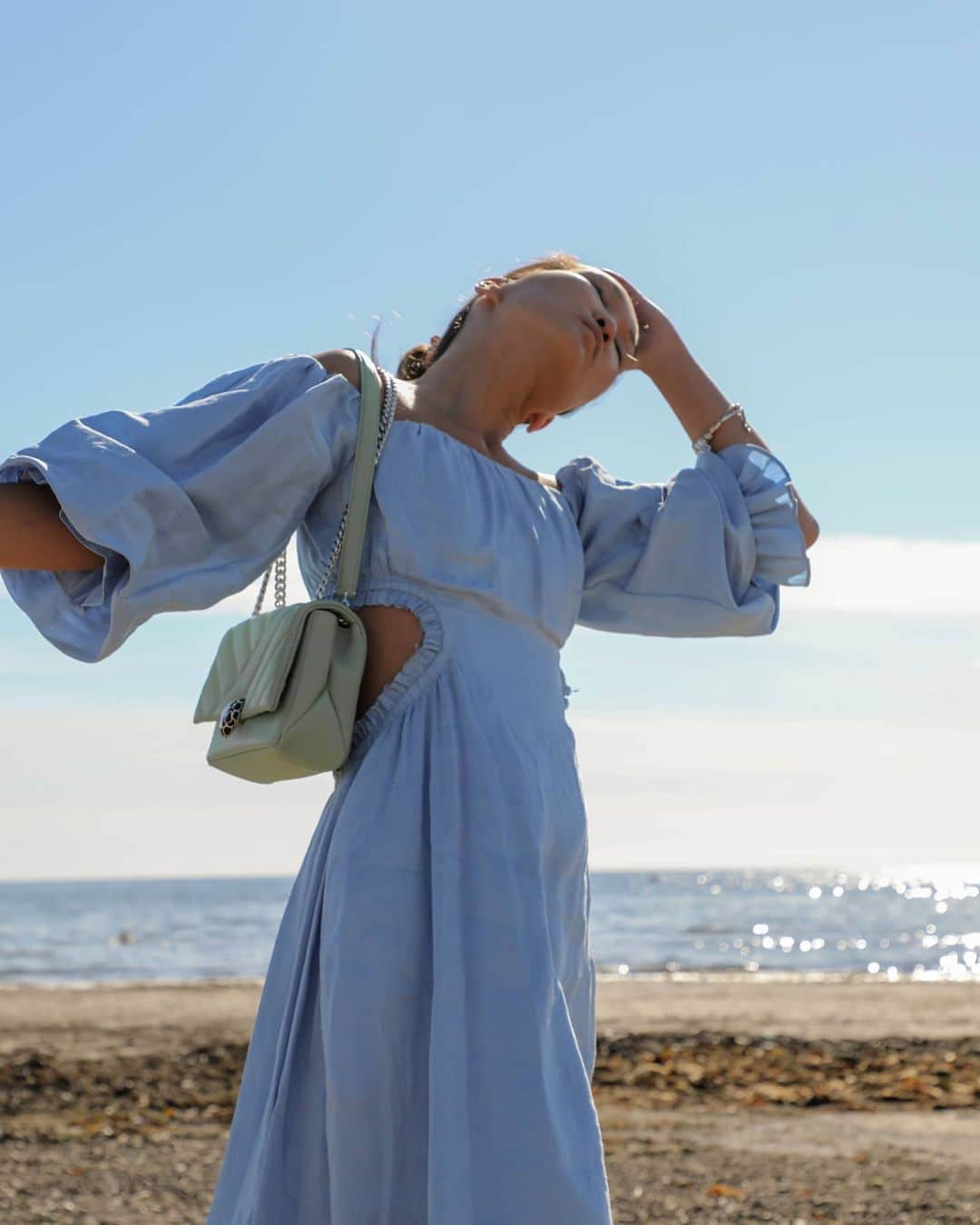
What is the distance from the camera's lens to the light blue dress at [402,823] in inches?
72.5

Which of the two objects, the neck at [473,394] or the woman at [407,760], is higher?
the neck at [473,394]

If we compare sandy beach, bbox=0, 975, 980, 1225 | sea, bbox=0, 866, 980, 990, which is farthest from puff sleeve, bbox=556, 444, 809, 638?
sea, bbox=0, 866, 980, 990

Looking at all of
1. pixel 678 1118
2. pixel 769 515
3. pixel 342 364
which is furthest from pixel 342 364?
pixel 678 1118

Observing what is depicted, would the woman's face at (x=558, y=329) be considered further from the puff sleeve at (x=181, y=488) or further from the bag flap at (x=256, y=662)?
the bag flap at (x=256, y=662)

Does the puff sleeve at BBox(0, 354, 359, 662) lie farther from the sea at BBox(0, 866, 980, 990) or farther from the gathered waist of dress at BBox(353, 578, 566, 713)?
the sea at BBox(0, 866, 980, 990)

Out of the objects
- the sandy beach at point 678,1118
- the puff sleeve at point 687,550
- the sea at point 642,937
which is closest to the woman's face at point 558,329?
the puff sleeve at point 687,550

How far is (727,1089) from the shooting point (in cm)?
664

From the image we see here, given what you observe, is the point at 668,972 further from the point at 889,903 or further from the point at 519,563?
the point at 889,903

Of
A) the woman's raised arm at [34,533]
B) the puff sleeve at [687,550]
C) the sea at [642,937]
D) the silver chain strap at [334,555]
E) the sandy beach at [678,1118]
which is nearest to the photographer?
the woman's raised arm at [34,533]

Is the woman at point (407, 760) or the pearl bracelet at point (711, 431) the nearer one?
the woman at point (407, 760)

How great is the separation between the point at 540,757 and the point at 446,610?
229 mm

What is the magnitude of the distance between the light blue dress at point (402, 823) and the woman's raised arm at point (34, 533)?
0.09 feet

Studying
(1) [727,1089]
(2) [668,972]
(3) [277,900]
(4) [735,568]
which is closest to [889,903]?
(3) [277,900]

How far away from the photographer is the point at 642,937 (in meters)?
33.0
